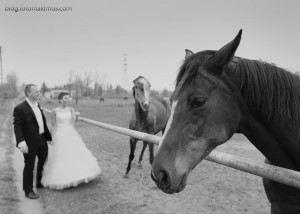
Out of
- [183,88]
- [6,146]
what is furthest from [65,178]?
[6,146]

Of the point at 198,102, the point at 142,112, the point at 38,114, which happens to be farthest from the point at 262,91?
the point at 142,112

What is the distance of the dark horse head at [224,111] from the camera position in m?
1.65

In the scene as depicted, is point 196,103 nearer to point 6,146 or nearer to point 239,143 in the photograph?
point 239,143

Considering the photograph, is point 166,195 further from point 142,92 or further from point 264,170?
point 264,170

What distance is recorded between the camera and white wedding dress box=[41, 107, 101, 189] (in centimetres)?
521

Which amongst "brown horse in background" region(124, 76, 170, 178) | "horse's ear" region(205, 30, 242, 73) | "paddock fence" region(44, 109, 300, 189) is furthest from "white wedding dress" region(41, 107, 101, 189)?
"horse's ear" region(205, 30, 242, 73)

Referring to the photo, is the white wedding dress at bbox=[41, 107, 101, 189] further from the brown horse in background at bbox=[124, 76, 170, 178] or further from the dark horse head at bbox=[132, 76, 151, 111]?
the dark horse head at bbox=[132, 76, 151, 111]

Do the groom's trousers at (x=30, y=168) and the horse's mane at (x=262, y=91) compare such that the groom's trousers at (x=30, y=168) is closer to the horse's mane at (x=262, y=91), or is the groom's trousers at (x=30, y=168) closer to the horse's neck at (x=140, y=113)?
the horse's neck at (x=140, y=113)

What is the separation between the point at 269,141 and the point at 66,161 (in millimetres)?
4515

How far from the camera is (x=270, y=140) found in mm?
1811

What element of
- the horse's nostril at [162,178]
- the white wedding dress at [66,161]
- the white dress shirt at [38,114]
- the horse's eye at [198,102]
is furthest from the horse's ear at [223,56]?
→ the white dress shirt at [38,114]

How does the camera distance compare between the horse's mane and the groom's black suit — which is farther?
the groom's black suit

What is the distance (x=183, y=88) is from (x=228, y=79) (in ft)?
1.00

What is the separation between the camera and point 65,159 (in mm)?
5438
